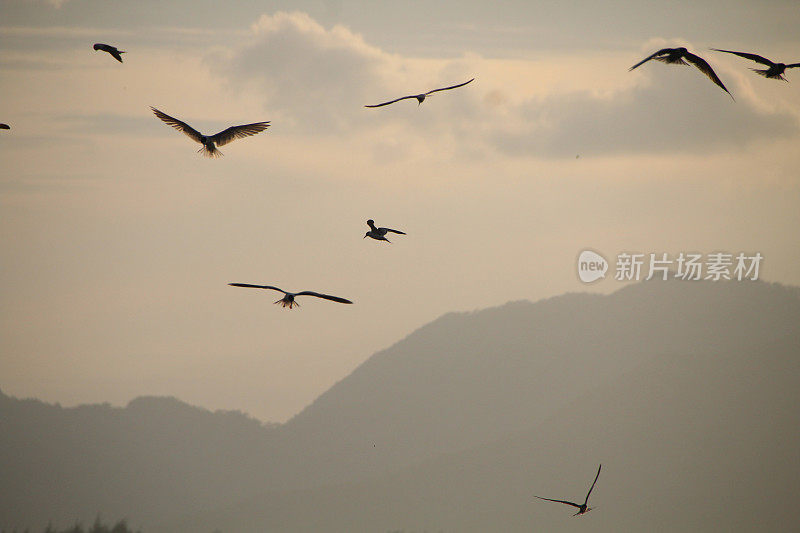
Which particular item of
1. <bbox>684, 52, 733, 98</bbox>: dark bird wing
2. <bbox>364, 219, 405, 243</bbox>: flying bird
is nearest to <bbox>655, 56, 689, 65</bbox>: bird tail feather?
<bbox>684, 52, 733, 98</bbox>: dark bird wing

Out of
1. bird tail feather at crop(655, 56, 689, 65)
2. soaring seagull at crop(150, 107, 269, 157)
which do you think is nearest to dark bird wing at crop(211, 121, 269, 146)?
soaring seagull at crop(150, 107, 269, 157)

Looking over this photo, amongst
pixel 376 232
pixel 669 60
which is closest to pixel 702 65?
pixel 669 60

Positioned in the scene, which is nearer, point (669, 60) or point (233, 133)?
point (669, 60)

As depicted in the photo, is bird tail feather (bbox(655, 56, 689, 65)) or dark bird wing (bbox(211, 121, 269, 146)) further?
dark bird wing (bbox(211, 121, 269, 146))

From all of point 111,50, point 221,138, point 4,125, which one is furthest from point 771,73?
point 4,125

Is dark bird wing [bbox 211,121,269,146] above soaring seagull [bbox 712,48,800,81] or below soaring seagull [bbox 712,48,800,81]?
below

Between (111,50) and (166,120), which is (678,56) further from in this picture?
(111,50)

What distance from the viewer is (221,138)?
34625mm

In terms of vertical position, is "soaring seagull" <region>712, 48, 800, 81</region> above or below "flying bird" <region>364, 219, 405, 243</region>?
above

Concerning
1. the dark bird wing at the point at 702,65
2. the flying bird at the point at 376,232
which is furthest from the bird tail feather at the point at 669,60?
the flying bird at the point at 376,232

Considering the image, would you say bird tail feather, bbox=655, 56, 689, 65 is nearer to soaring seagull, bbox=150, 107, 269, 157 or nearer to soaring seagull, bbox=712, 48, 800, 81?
soaring seagull, bbox=712, 48, 800, 81

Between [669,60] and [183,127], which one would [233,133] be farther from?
[669,60]

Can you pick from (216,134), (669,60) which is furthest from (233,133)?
(669,60)

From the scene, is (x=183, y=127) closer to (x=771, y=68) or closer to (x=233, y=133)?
(x=233, y=133)
